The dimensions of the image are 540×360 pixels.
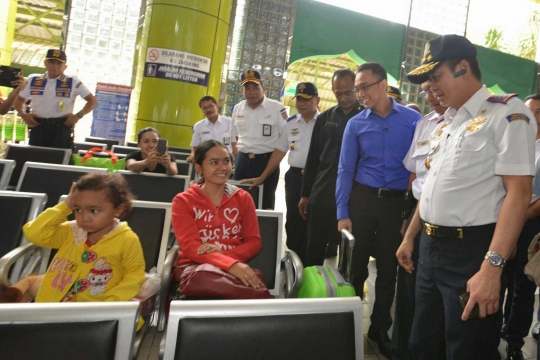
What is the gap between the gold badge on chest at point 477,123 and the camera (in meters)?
1.28

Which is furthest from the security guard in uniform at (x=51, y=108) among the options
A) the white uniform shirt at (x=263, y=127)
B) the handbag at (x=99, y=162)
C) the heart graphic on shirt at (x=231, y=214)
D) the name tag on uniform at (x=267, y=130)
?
the heart graphic on shirt at (x=231, y=214)

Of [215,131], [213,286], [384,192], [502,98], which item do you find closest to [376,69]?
[384,192]

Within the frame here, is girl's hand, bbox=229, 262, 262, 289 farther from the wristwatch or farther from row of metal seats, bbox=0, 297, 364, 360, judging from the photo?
the wristwatch

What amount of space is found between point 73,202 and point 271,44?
7.53 meters

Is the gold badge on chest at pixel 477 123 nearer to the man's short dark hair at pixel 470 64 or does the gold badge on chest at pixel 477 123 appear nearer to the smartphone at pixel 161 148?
the man's short dark hair at pixel 470 64

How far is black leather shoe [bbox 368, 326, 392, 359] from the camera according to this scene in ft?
7.12

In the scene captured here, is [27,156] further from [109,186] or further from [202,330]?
[202,330]

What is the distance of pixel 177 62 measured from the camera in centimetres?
620

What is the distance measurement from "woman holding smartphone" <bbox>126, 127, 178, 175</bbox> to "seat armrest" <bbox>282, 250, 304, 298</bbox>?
125 centimetres

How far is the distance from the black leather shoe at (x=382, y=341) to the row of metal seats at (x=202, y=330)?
151 centimetres

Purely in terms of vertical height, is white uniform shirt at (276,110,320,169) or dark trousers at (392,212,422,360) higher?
white uniform shirt at (276,110,320,169)

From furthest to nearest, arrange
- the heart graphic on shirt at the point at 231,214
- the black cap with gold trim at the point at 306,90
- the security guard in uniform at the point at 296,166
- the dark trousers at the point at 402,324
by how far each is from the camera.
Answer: the security guard in uniform at the point at 296,166, the black cap with gold trim at the point at 306,90, the dark trousers at the point at 402,324, the heart graphic on shirt at the point at 231,214

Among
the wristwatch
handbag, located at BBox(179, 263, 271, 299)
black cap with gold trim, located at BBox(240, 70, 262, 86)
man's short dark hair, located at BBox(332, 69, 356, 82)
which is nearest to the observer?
the wristwatch

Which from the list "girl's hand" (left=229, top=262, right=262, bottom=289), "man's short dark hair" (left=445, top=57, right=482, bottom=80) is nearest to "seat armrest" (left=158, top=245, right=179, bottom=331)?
"girl's hand" (left=229, top=262, right=262, bottom=289)
